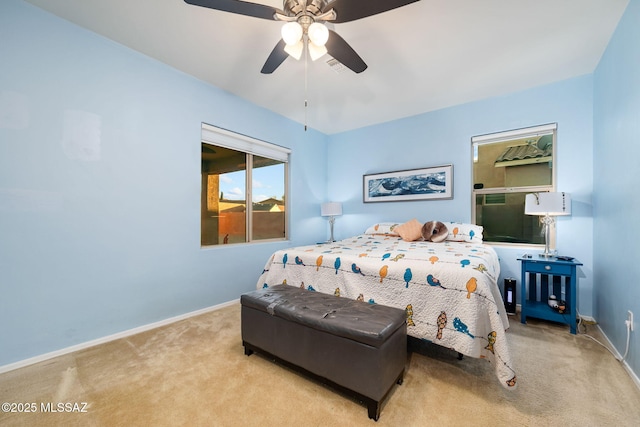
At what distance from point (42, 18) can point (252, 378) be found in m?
3.06

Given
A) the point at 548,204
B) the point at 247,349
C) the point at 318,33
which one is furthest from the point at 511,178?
the point at 247,349

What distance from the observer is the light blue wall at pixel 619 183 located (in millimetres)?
1669

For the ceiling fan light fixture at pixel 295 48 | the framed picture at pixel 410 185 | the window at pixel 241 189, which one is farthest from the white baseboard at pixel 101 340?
the framed picture at pixel 410 185

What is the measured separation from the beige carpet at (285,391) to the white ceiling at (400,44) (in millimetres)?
2582

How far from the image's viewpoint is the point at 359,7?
58.4 inches

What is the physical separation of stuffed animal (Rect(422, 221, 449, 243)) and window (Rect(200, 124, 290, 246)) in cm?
205

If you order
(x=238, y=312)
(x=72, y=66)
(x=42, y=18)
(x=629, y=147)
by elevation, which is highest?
(x=42, y=18)

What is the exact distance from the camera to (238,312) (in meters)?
2.83

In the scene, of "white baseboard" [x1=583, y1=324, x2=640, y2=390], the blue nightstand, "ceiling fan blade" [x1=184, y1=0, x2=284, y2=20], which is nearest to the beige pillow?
the blue nightstand

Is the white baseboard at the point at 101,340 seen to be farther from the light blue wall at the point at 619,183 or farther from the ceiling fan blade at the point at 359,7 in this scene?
the light blue wall at the point at 619,183

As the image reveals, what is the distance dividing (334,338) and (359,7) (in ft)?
6.37

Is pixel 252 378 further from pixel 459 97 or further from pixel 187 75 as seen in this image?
pixel 459 97

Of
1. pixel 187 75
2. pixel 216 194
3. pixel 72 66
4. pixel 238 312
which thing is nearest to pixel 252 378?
pixel 238 312

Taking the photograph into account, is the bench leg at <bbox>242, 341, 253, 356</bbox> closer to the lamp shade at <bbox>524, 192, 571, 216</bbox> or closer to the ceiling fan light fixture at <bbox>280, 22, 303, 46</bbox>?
the ceiling fan light fixture at <bbox>280, 22, 303, 46</bbox>
